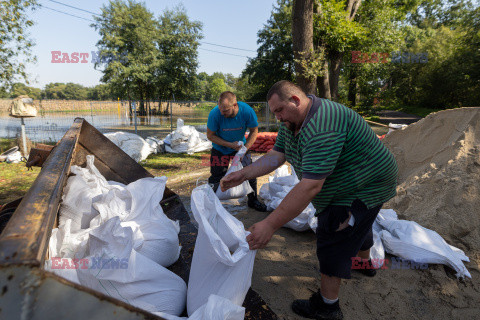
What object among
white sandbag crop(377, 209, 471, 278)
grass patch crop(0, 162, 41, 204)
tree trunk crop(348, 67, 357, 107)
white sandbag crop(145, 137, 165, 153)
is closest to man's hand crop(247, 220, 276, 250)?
white sandbag crop(377, 209, 471, 278)

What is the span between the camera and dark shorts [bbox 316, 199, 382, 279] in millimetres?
1793

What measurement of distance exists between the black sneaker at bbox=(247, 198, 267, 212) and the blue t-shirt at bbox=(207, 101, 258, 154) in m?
0.81

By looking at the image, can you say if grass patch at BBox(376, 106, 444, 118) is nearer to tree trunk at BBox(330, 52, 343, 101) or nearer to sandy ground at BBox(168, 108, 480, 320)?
tree trunk at BBox(330, 52, 343, 101)

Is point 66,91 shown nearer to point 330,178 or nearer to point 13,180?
point 13,180

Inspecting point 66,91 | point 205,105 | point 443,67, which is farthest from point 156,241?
point 66,91

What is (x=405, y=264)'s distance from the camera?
2625mm

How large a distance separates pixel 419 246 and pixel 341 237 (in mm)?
1259

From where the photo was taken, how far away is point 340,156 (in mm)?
1695

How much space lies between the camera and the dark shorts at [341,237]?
179cm

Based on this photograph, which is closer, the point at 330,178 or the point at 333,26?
the point at 330,178

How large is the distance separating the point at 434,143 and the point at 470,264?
2045 mm

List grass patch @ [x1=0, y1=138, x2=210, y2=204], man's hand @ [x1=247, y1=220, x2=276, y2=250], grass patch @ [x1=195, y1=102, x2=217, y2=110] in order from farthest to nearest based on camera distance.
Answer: grass patch @ [x1=195, y1=102, x2=217, y2=110] → grass patch @ [x1=0, y1=138, x2=210, y2=204] → man's hand @ [x1=247, y1=220, x2=276, y2=250]

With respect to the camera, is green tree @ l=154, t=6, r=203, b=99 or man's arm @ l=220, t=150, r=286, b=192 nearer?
man's arm @ l=220, t=150, r=286, b=192

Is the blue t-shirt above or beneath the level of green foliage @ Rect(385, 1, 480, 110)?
beneath
